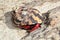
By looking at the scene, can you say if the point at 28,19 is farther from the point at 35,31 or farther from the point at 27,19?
the point at 35,31

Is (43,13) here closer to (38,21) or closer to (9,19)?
(38,21)

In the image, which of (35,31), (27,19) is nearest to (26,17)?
(27,19)
